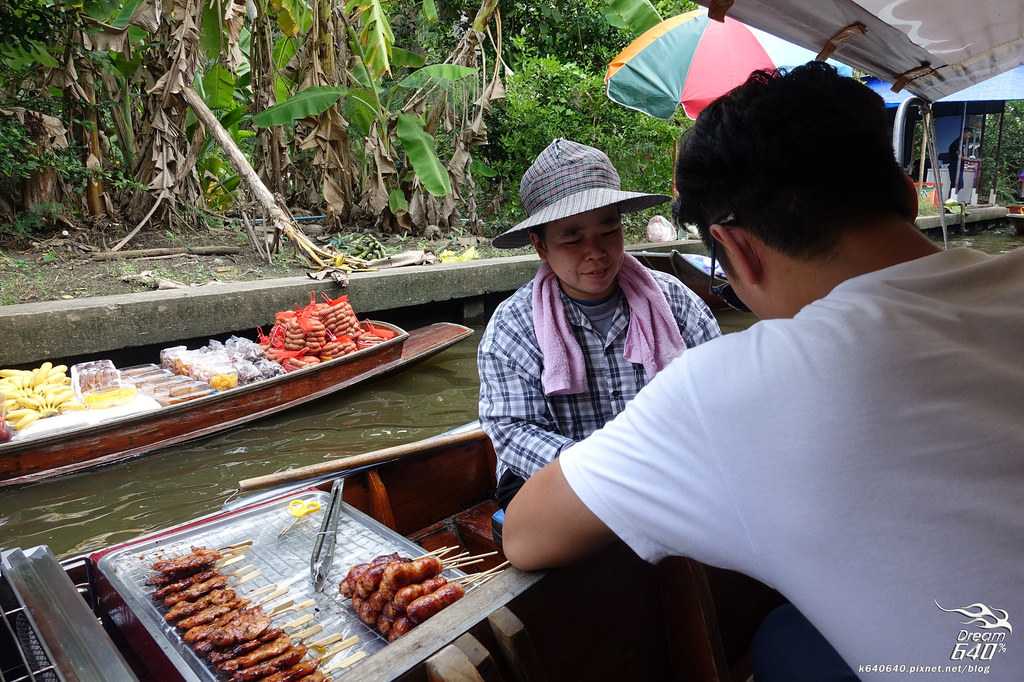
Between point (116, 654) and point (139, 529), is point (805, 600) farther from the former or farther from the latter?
point (139, 529)

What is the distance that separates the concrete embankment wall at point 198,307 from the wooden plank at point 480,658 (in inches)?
232

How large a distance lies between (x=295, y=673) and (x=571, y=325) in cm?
127

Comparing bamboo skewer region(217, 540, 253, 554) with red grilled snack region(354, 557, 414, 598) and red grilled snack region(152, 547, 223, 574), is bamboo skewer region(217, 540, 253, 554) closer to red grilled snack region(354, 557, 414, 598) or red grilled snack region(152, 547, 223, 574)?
red grilled snack region(152, 547, 223, 574)

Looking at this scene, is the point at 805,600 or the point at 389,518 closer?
the point at 805,600

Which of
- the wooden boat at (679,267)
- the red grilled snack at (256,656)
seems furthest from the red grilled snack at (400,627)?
the wooden boat at (679,267)

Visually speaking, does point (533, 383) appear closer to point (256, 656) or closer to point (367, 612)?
point (367, 612)

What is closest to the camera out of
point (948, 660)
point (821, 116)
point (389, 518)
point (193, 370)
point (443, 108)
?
point (948, 660)

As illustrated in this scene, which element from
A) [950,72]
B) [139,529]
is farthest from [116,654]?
[950,72]

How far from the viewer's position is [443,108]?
411 inches

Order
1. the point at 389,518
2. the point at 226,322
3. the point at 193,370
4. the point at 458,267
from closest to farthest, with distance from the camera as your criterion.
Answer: the point at 389,518, the point at 193,370, the point at 226,322, the point at 458,267

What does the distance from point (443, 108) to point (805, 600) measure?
412 inches

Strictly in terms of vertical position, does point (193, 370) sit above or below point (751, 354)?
below

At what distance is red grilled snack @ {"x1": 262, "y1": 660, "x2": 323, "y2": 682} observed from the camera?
5.01 feet

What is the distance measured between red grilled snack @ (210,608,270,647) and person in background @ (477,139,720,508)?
801 millimetres
